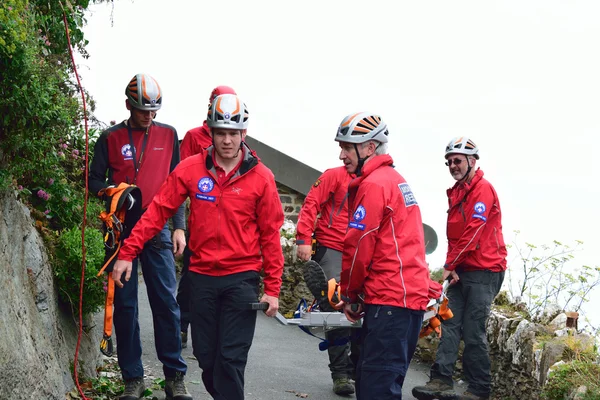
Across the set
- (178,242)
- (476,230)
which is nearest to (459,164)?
(476,230)

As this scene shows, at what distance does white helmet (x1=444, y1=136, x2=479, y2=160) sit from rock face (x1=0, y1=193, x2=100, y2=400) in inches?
166

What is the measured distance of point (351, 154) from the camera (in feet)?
19.9

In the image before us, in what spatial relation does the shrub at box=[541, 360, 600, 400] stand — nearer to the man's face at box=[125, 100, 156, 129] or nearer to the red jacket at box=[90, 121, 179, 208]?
the red jacket at box=[90, 121, 179, 208]

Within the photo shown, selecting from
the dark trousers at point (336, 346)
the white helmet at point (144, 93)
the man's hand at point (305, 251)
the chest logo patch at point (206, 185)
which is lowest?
the dark trousers at point (336, 346)

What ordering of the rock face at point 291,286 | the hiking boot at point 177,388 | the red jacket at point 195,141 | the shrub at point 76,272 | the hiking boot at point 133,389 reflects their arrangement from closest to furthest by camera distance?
the hiking boot at point 133,389 < the hiking boot at point 177,388 < the shrub at point 76,272 < the red jacket at point 195,141 < the rock face at point 291,286

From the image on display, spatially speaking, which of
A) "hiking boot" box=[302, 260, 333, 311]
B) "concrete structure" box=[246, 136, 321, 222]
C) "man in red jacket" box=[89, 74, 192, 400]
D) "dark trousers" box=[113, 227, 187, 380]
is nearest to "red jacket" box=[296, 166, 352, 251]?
"hiking boot" box=[302, 260, 333, 311]

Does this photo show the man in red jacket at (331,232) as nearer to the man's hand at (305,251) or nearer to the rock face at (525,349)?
the man's hand at (305,251)

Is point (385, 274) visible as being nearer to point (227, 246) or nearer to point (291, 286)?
point (227, 246)

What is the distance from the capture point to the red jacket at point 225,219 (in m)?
6.02

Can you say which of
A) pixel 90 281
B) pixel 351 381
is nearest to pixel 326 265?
pixel 351 381

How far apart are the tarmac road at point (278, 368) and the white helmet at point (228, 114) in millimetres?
2614

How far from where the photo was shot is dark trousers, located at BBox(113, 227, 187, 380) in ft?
22.9

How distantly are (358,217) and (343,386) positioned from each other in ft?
10.6

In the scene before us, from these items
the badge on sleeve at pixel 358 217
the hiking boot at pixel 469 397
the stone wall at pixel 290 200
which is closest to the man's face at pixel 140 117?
the badge on sleeve at pixel 358 217
